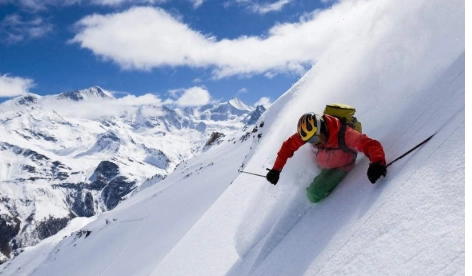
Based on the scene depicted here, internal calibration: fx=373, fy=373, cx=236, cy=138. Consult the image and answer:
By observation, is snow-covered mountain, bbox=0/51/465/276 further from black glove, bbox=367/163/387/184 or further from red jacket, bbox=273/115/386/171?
red jacket, bbox=273/115/386/171

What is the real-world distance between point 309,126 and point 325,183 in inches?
37.0

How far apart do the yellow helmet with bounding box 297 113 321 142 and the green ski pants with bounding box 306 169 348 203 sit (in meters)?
0.67

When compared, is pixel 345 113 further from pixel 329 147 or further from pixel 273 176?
pixel 273 176

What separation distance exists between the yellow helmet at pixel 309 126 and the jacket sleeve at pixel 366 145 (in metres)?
0.47

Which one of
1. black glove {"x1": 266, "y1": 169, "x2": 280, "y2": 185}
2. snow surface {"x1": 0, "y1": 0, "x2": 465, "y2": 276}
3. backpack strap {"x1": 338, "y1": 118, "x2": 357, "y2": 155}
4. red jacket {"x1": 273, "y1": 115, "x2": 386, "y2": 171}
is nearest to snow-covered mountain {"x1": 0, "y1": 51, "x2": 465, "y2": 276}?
snow surface {"x1": 0, "y1": 0, "x2": 465, "y2": 276}

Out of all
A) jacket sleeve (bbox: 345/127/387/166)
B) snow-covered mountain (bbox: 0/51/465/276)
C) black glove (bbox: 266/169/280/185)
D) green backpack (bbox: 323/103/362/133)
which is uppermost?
green backpack (bbox: 323/103/362/133)

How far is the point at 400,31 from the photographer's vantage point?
6492mm

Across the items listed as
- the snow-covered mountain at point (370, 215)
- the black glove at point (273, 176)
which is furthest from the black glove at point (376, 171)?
the black glove at point (273, 176)

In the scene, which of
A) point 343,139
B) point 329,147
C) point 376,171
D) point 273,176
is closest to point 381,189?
point 376,171

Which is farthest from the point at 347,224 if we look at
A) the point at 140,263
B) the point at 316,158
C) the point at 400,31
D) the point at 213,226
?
the point at 140,263

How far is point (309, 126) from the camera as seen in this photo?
18.7 feet

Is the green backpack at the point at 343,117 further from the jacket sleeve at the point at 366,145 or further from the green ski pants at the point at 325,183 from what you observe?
the green ski pants at the point at 325,183

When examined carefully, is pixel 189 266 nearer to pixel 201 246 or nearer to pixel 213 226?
pixel 201 246

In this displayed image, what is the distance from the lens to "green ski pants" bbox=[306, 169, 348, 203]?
5.81 meters
